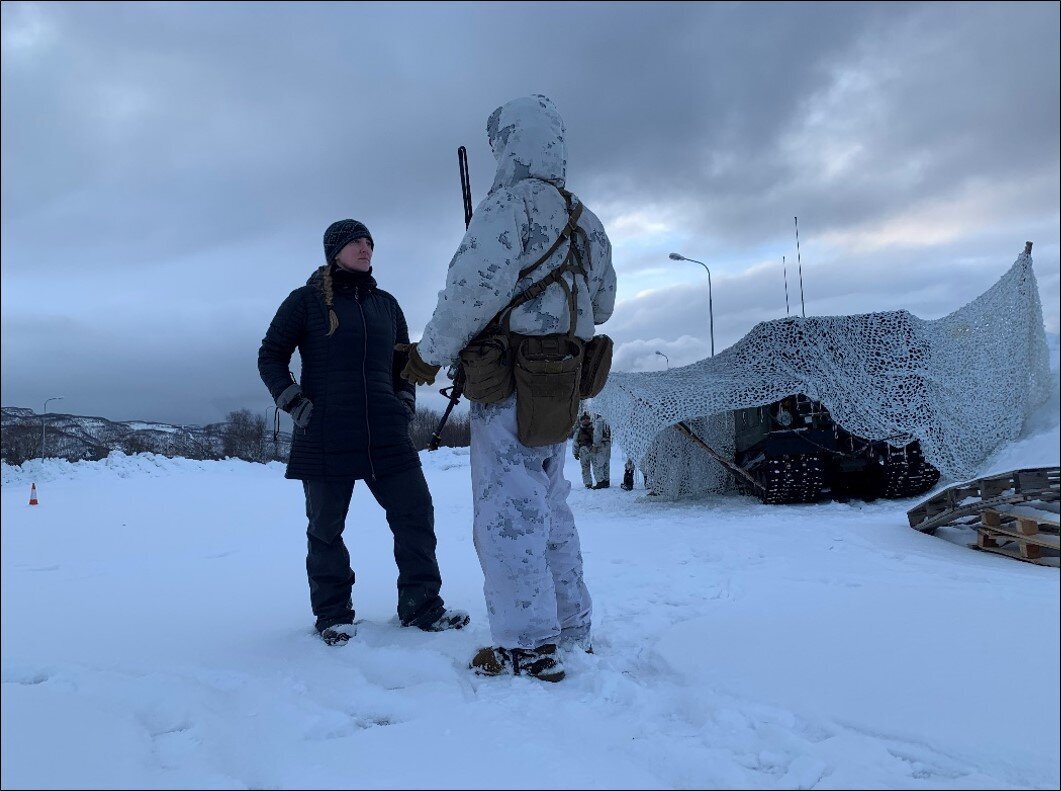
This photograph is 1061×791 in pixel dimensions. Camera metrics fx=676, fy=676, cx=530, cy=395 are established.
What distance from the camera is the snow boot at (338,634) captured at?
247 cm

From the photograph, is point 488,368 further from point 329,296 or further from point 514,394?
point 329,296

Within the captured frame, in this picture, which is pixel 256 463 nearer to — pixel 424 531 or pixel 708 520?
pixel 708 520

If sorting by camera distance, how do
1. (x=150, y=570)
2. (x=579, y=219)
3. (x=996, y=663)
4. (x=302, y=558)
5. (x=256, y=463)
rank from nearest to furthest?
(x=996, y=663) → (x=579, y=219) → (x=150, y=570) → (x=302, y=558) → (x=256, y=463)

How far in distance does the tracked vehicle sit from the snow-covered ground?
2.97 metres

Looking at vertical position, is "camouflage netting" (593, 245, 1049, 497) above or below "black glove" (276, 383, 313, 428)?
above

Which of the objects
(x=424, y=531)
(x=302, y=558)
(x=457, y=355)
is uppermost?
(x=457, y=355)

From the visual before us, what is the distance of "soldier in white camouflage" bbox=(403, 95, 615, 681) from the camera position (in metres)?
2.13

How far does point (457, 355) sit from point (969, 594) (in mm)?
2141

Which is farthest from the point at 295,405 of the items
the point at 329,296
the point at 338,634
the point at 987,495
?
the point at 987,495

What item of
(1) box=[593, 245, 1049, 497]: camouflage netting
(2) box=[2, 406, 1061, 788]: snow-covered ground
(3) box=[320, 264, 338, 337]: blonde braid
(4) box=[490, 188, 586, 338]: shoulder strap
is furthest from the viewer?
(1) box=[593, 245, 1049, 497]: camouflage netting

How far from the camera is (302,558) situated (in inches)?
185

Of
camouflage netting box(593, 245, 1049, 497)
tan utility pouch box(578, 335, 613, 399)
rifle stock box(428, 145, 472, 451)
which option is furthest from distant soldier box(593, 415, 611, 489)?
tan utility pouch box(578, 335, 613, 399)

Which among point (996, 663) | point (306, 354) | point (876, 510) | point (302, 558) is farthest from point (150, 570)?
point (876, 510)

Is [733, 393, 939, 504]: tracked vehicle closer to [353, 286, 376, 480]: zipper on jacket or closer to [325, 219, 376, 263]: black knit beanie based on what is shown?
[353, 286, 376, 480]: zipper on jacket
